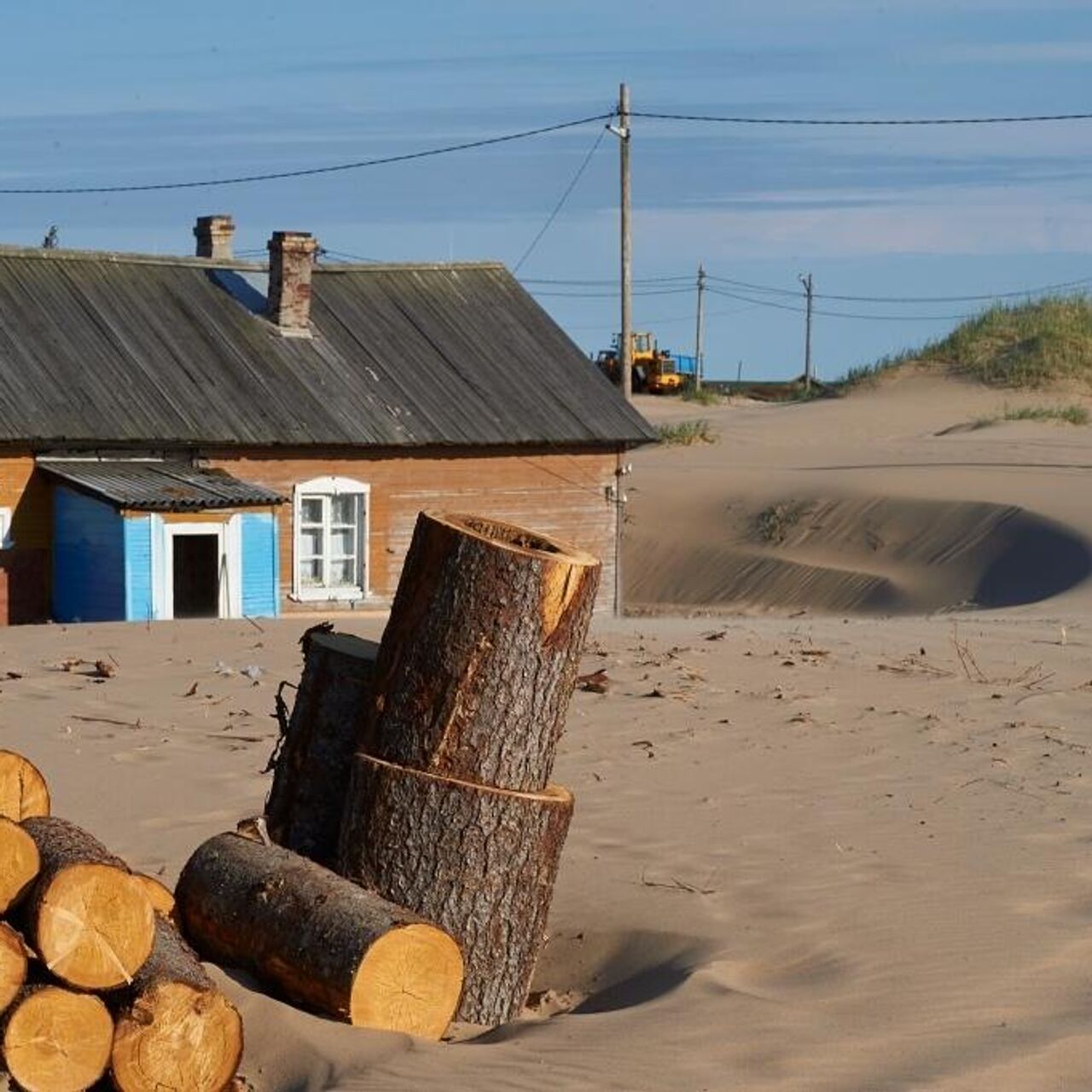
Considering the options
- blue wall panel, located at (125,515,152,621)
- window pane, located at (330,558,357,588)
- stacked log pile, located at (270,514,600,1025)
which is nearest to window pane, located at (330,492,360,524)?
window pane, located at (330,558,357,588)

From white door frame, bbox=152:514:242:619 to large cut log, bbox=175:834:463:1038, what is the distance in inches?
614

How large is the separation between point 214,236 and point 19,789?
23592 millimetres

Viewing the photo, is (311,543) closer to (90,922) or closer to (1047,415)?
(90,922)

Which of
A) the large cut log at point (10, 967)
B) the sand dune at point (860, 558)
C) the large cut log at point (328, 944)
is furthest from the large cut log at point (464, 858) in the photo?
the sand dune at point (860, 558)

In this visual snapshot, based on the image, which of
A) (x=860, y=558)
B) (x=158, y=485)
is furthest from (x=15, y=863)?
(x=860, y=558)

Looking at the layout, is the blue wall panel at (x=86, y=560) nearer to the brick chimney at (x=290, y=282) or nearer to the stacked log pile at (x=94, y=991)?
the brick chimney at (x=290, y=282)

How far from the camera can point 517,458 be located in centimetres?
2745

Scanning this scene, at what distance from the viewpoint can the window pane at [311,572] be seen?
84.2 ft

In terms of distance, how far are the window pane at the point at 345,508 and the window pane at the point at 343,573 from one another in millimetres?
539

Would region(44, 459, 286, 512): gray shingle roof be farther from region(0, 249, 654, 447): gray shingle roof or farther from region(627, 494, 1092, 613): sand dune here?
region(627, 494, 1092, 613): sand dune

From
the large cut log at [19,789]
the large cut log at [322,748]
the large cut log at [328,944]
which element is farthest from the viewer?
the large cut log at [322,748]

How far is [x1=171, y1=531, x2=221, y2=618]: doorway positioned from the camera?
25.0 meters

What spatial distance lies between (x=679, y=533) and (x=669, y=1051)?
102 ft

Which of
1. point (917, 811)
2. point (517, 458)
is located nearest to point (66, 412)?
point (517, 458)
